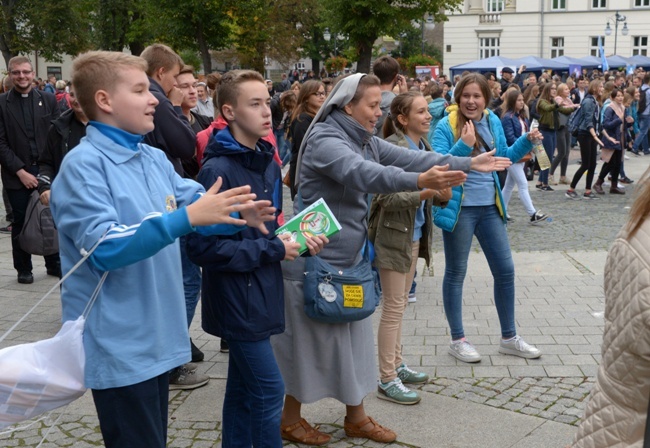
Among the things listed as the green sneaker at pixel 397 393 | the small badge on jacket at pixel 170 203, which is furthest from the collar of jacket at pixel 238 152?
the green sneaker at pixel 397 393

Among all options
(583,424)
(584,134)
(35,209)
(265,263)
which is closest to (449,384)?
(265,263)

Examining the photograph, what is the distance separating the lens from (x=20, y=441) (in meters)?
4.47

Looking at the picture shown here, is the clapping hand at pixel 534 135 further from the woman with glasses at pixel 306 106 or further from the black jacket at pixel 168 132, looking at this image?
the woman with glasses at pixel 306 106

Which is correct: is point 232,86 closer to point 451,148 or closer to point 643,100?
point 451,148

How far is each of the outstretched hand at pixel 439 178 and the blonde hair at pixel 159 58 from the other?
217 cm

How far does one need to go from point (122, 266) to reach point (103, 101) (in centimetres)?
61

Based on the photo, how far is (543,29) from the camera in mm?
69688

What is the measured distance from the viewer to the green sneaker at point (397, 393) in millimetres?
4934

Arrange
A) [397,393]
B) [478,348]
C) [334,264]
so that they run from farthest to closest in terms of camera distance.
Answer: [478,348] → [397,393] → [334,264]

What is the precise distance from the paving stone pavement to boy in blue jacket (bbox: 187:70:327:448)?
91cm

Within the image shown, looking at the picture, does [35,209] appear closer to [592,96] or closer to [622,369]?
[622,369]

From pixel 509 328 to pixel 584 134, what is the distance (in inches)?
353

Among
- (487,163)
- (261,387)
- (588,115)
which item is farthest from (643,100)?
(261,387)

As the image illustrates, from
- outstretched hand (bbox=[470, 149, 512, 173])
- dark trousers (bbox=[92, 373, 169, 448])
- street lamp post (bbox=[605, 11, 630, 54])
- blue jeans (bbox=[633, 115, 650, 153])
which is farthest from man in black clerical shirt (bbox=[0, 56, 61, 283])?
street lamp post (bbox=[605, 11, 630, 54])
